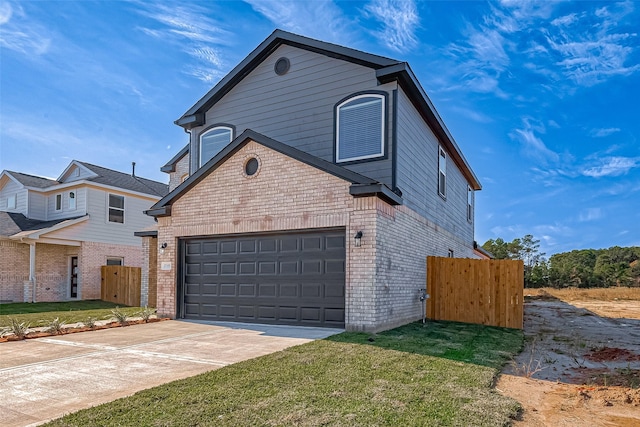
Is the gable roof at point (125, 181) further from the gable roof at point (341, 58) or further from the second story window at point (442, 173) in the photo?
the second story window at point (442, 173)

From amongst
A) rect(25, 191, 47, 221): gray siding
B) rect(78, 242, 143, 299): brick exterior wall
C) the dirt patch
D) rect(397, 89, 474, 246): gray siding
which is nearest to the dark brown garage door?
rect(397, 89, 474, 246): gray siding

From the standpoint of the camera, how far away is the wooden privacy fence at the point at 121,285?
731 inches

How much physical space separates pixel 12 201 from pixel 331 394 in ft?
82.8

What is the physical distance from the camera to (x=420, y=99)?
462 inches

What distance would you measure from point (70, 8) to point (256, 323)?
875 centimetres

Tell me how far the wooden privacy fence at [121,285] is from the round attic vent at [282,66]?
434 inches

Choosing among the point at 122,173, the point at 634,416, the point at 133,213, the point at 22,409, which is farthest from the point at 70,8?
the point at 122,173

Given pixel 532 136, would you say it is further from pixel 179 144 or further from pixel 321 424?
pixel 321 424

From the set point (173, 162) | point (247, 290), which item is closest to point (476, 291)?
point (247, 290)

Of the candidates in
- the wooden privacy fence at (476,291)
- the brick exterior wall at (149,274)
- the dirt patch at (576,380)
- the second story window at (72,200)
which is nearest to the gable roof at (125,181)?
the second story window at (72,200)

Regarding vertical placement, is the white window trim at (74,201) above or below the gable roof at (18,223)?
above

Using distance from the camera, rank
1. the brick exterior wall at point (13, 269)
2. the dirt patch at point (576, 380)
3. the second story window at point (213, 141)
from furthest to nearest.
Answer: the brick exterior wall at point (13, 269)
the second story window at point (213, 141)
the dirt patch at point (576, 380)

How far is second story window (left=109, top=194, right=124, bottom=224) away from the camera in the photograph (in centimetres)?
2256

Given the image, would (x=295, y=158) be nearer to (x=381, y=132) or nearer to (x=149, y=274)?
(x=381, y=132)
